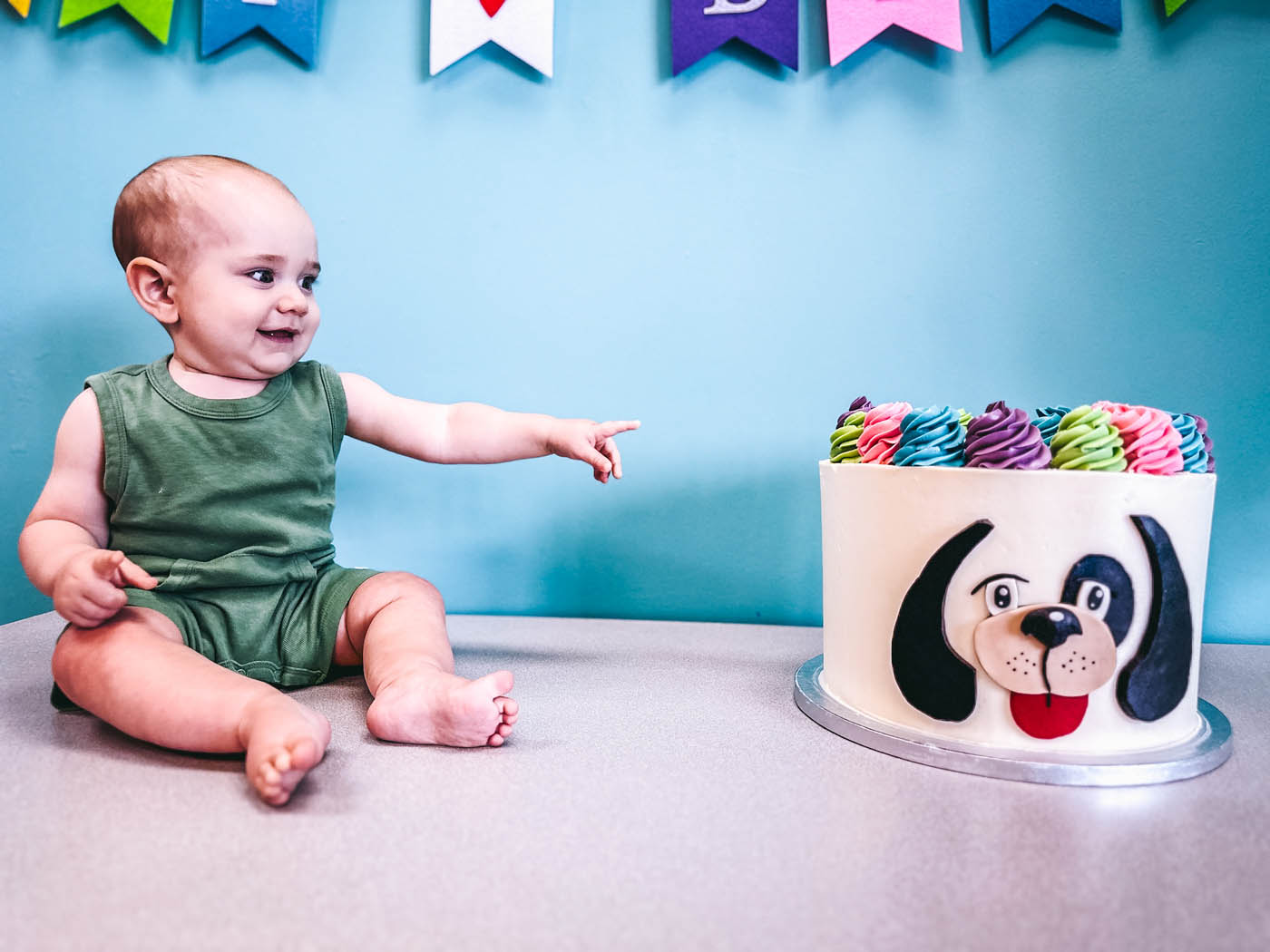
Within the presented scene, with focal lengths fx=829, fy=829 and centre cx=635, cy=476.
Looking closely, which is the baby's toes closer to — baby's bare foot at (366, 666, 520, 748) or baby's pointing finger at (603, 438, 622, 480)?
baby's bare foot at (366, 666, 520, 748)

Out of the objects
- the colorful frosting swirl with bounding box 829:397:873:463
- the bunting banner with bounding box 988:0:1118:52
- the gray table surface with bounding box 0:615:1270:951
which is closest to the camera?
the gray table surface with bounding box 0:615:1270:951

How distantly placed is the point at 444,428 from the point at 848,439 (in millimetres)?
429

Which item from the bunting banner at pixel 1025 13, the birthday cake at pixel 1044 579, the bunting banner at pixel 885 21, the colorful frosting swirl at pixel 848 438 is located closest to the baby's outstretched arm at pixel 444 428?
the colorful frosting swirl at pixel 848 438

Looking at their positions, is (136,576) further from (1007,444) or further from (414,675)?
(1007,444)

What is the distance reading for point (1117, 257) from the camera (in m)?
1.01

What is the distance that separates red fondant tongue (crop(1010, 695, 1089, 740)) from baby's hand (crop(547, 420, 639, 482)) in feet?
1.25

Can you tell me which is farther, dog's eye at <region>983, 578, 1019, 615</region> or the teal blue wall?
the teal blue wall

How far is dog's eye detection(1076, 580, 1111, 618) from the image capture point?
0.61 m

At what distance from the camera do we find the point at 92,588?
2.18 feet

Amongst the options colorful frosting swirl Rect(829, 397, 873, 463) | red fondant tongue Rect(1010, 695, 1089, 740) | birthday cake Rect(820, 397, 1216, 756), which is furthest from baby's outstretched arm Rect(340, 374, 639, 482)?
red fondant tongue Rect(1010, 695, 1089, 740)

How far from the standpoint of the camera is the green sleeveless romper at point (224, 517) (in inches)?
31.0

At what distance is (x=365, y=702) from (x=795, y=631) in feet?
1.73

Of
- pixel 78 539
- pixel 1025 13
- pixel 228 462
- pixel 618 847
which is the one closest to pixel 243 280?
pixel 228 462

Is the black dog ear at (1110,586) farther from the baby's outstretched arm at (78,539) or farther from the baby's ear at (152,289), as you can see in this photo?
the baby's ear at (152,289)
